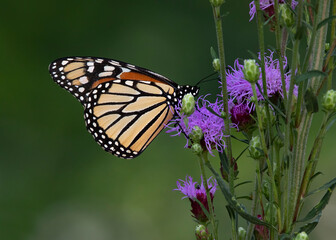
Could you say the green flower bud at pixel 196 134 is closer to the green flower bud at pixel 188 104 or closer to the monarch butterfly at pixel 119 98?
the green flower bud at pixel 188 104

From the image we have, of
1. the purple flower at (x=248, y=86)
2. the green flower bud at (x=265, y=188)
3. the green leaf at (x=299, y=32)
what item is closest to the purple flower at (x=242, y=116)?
the purple flower at (x=248, y=86)

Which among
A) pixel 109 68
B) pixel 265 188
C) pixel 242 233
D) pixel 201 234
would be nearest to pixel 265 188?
pixel 265 188

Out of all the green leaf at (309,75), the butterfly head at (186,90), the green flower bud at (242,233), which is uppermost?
the green leaf at (309,75)

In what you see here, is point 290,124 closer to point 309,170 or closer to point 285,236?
point 309,170

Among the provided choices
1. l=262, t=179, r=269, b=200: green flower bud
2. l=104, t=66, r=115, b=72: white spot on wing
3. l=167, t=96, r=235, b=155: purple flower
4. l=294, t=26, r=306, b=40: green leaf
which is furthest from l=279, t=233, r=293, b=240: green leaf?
l=104, t=66, r=115, b=72: white spot on wing

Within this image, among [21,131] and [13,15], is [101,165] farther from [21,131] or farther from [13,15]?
[13,15]

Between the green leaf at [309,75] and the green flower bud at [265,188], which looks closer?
the green leaf at [309,75]

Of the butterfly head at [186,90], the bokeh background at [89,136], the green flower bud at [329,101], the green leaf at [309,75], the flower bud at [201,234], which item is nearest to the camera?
the green leaf at [309,75]

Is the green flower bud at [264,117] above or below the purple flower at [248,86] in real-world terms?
below
